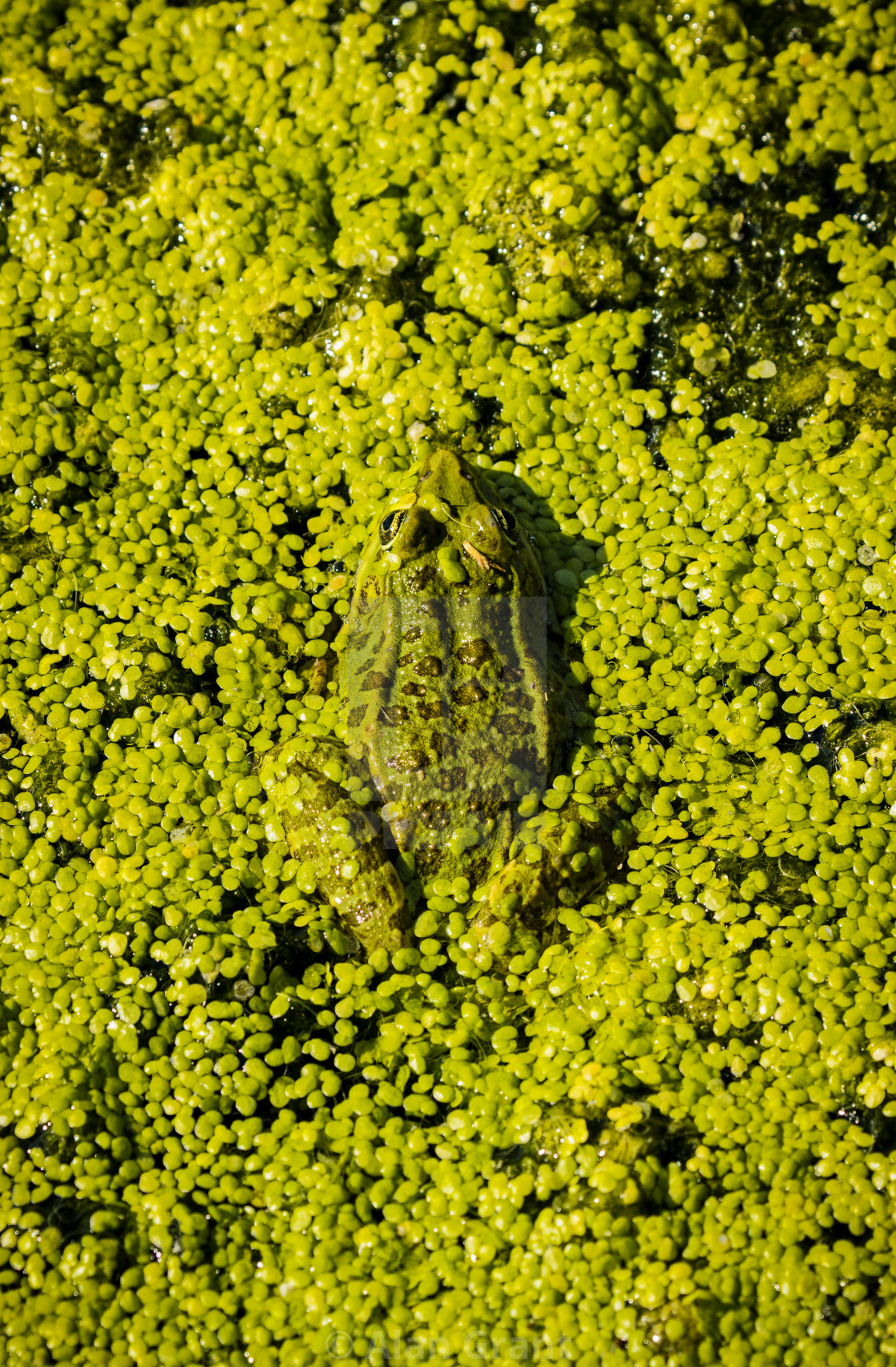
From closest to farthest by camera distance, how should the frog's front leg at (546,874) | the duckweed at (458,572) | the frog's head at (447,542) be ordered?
the duckweed at (458,572) → the frog's front leg at (546,874) → the frog's head at (447,542)

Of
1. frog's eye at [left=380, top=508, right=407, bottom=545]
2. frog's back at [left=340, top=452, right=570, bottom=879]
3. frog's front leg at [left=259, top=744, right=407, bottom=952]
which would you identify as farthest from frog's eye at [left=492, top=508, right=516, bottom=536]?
frog's front leg at [left=259, top=744, right=407, bottom=952]

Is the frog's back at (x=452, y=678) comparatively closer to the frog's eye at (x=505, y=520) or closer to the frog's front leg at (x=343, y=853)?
the frog's eye at (x=505, y=520)

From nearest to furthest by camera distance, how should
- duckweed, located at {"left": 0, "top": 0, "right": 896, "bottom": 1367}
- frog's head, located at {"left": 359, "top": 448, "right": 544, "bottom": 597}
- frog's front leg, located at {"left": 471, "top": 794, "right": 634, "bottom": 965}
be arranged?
duckweed, located at {"left": 0, "top": 0, "right": 896, "bottom": 1367}, frog's front leg, located at {"left": 471, "top": 794, "right": 634, "bottom": 965}, frog's head, located at {"left": 359, "top": 448, "right": 544, "bottom": 597}

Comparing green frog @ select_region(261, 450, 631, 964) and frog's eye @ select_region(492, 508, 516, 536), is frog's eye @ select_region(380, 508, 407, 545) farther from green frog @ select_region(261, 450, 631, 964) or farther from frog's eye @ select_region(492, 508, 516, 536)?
frog's eye @ select_region(492, 508, 516, 536)

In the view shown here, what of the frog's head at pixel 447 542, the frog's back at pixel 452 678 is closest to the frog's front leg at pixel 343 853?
the frog's back at pixel 452 678

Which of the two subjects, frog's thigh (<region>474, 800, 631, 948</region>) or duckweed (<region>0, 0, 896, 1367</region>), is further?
frog's thigh (<region>474, 800, 631, 948</region>)

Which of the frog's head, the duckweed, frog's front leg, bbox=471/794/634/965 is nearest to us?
the duckweed

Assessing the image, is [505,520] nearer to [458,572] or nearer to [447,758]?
[458,572]
